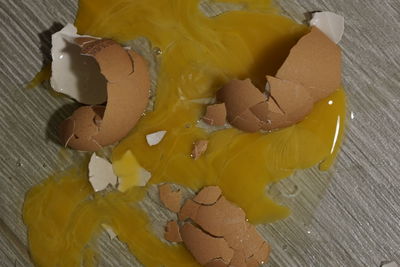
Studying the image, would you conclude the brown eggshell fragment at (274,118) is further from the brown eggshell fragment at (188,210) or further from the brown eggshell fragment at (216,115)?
the brown eggshell fragment at (188,210)

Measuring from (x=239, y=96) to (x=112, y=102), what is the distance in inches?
8.5

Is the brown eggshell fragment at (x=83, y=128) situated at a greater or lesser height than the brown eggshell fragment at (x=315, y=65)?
greater

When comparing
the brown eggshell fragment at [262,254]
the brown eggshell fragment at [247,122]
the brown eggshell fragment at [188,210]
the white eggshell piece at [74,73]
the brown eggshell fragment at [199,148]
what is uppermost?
the white eggshell piece at [74,73]

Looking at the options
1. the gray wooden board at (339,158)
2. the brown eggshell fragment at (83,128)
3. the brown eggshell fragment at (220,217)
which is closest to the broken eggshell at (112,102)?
the brown eggshell fragment at (83,128)

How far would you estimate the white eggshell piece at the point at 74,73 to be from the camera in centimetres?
107

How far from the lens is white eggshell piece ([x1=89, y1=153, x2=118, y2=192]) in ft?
3.67

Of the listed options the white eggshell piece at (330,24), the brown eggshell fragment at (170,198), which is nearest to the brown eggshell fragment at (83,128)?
the brown eggshell fragment at (170,198)

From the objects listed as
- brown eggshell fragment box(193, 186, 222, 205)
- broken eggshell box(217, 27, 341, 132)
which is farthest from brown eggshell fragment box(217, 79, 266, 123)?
brown eggshell fragment box(193, 186, 222, 205)

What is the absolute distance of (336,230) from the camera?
1068mm

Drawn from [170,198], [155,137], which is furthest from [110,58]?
[170,198]

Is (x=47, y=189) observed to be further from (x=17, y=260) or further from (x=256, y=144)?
(x=256, y=144)

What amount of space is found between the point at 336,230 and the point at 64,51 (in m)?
0.60

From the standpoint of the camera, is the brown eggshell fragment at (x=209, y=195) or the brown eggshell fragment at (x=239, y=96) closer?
the brown eggshell fragment at (x=239, y=96)

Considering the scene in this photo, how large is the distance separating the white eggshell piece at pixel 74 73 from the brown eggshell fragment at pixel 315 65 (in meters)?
0.35
